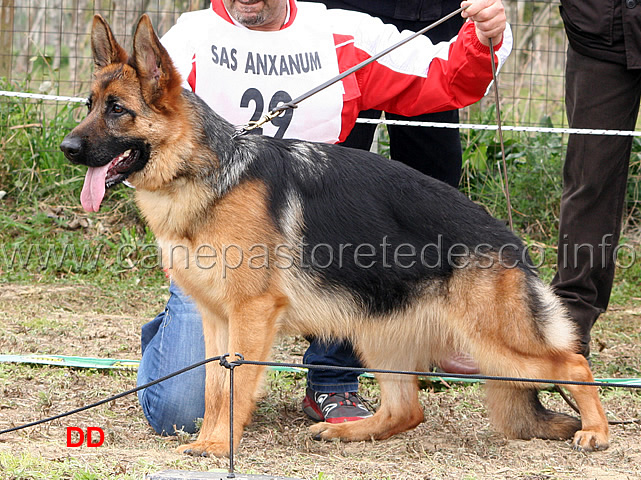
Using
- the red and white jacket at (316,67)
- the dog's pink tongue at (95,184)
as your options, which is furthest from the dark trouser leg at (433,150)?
the dog's pink tongue at (95,184)

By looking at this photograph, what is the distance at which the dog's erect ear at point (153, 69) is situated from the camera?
307cm

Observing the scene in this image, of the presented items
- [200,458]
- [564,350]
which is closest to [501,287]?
[564,350]

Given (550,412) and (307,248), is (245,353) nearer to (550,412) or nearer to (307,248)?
(307,248)

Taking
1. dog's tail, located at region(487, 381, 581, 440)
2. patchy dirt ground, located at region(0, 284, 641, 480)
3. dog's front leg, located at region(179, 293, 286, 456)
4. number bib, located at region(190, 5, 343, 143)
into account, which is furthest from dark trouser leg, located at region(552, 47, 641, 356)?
dog's front leg, located at region(179, 293, 286, 456)

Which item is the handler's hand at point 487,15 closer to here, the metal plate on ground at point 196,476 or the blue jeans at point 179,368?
the blue jeans at point 179,368

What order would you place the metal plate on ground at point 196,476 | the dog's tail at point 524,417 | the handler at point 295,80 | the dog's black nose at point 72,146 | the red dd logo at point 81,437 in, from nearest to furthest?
the metal plate on ground at point 196,476
the dog's black nose at point 72,146
the red dd logo at point 81,437
the dog's tail at point 524,417
the handler at point 295,80

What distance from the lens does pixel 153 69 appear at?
10.3 feet

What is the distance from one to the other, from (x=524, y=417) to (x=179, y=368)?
1671mm

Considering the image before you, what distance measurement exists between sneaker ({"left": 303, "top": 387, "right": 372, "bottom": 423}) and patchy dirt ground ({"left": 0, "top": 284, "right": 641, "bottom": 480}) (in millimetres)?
91

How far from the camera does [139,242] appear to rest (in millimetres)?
6852

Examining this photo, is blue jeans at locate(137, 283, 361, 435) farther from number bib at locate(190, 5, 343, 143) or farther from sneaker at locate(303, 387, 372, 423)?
number bib at locate(190, 5, 343, 143)

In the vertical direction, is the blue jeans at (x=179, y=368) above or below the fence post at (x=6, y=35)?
below

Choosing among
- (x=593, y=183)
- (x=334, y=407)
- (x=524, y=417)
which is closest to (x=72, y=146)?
(x=334, y=407)

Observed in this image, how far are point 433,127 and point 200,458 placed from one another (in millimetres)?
2678
